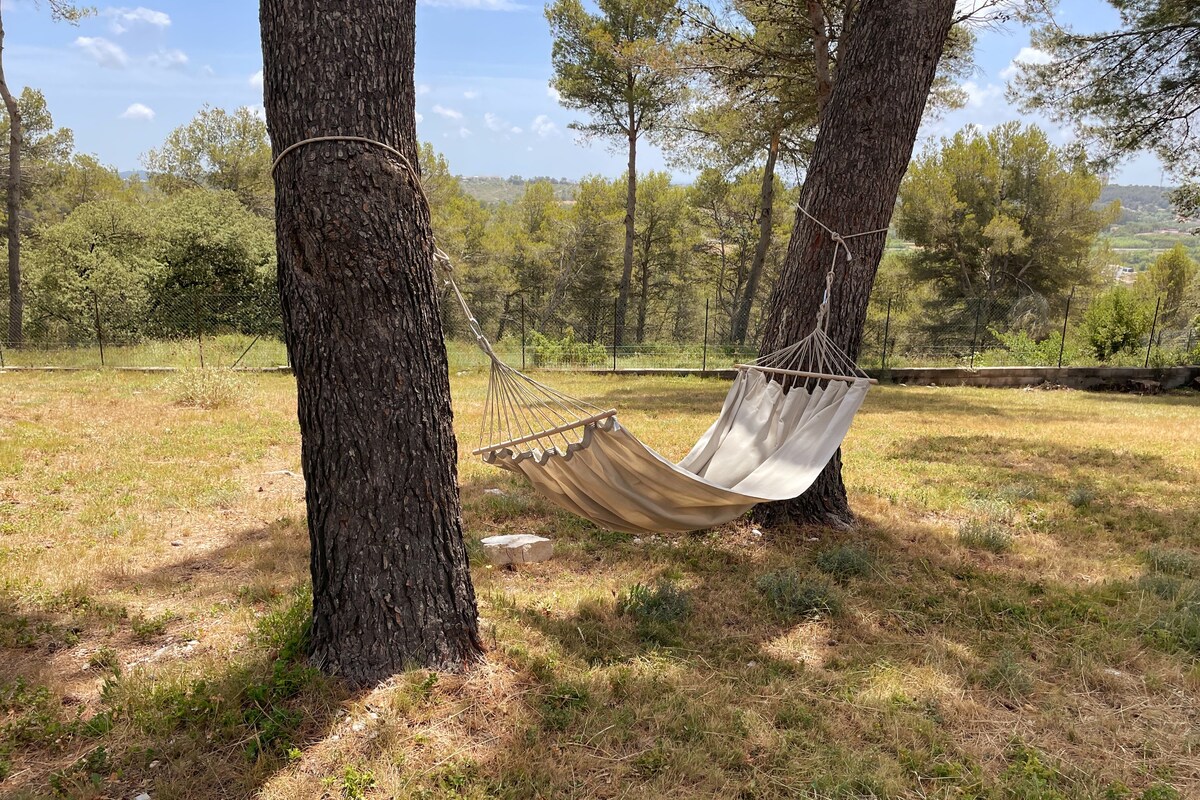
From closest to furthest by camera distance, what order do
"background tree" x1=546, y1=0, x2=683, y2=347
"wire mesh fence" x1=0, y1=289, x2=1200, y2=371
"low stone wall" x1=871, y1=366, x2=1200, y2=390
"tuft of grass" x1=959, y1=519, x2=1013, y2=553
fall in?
"tuft of grass" x1=959, y1=519, x2=1013, y2=553 → "low stone wall" x1=871, y1=366, x2=1200, y2=390 → "wire mesh fence" x1=0, y1=289, x2=1200, y2=371 → "background tree" x1=546, y1=0, x2=683, y2=347

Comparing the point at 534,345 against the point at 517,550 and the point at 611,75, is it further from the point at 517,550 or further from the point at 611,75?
the point at 517,550

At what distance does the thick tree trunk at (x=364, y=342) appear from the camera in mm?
1751

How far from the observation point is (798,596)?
2559 mm

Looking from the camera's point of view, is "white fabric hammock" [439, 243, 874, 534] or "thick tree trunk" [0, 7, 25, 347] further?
"thick tree trunk" [0, 7, 25, 347]

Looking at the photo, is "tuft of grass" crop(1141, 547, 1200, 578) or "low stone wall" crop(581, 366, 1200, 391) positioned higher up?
"low stone wall" crop(581, 366, 1200, 391)

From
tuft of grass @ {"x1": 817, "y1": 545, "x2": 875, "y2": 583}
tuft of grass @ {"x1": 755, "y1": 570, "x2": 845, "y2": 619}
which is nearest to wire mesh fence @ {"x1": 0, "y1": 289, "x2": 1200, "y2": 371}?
tuft of grass @ {"x1": 817, "y1": 545, "x2": 875, "y2": 583}

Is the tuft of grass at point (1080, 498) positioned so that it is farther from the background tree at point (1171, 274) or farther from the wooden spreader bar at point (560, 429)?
the background tree at point (1171, 274)

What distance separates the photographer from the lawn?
5.49 feet

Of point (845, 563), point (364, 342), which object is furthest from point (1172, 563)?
point (364, 342)

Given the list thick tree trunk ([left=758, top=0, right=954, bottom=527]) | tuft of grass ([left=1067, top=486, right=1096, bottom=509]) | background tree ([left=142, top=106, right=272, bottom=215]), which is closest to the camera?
thick tree trunk ([left=758, top=0, right=954, bottom=527])

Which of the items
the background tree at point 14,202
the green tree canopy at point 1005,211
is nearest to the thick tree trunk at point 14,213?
the background tree at point 14,202

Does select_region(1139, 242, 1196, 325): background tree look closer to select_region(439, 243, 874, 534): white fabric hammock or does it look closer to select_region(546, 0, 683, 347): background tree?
select_region(546, 0, 683, 347): background tree

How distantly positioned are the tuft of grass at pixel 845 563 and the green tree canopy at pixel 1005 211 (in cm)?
1553

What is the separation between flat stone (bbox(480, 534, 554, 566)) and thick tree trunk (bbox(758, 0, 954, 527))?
1075 mm
